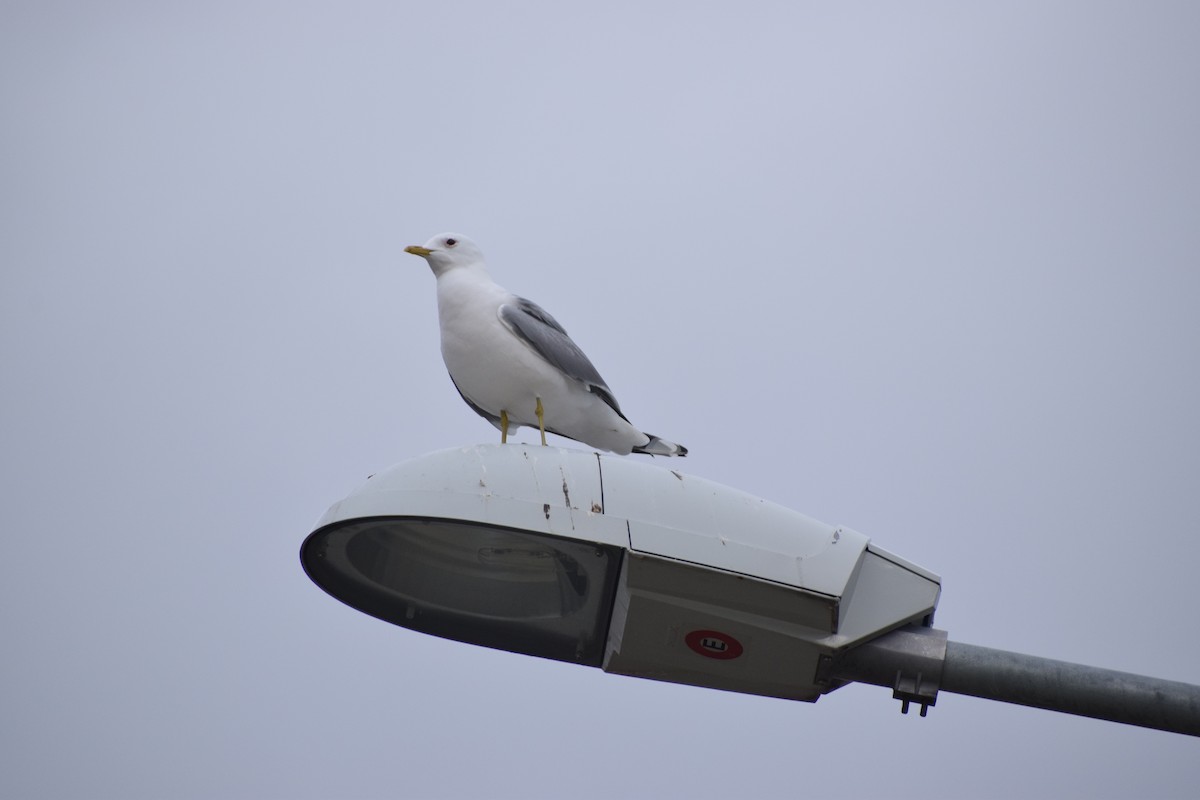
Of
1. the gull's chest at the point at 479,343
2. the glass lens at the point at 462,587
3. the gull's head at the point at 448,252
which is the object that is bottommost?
the glass lens at the point at 462,587

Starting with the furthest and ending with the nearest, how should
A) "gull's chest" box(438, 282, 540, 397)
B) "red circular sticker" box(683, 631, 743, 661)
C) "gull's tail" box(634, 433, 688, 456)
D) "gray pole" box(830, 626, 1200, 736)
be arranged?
"gull's tail" box(634, 433, 688, 456) < "gull's chest" box(438, 282, 540, 397) < "red circular sticker" box(683, 631, 743, 661) < "gray pole" box(830, 626, 1200, 736)

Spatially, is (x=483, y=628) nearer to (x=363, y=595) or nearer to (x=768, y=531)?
(x=363, y=595)

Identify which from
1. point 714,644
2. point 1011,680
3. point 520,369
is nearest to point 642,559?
point 714,644

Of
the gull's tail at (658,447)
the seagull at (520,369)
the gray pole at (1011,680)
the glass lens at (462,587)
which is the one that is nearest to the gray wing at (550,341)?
the seagull at (520,369)

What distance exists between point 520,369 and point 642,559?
247 centimetres

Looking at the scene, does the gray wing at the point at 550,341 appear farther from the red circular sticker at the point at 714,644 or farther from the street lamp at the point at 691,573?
the red circular sticker at the point at 714,644

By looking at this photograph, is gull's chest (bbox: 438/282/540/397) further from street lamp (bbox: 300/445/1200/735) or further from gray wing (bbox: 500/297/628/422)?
street lamp (bbox: 300/445/1200/735)

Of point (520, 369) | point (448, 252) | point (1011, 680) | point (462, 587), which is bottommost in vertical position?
point (462, 587)

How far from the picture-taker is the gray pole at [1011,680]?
294cm

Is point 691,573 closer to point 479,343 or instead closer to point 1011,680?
point 1011,680

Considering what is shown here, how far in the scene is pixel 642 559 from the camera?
10.6 feet

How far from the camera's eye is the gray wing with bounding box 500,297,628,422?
565cm

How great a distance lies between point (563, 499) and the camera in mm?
3287

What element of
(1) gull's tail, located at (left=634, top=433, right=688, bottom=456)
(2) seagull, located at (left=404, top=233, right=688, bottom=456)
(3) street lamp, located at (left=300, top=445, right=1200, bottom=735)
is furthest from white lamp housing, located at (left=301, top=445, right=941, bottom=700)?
(1) gull's tail, located at (left=634, top=433, right=688, bottom=456)
